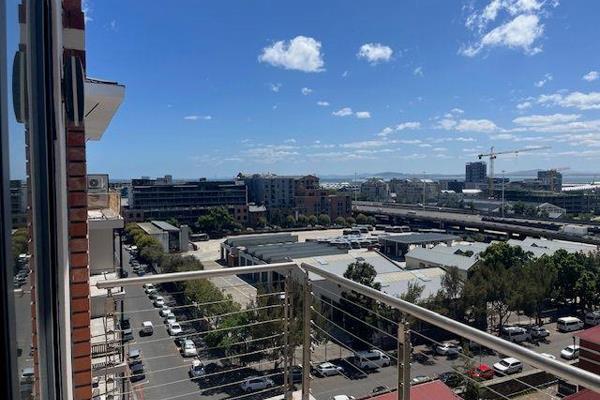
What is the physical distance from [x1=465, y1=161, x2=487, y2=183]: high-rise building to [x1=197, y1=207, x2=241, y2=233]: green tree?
65765 millimetres

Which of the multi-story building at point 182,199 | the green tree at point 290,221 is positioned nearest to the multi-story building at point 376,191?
the green tree at point 290,221

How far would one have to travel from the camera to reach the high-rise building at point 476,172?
85.8 metres

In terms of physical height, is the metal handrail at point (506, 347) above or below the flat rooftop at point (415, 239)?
above

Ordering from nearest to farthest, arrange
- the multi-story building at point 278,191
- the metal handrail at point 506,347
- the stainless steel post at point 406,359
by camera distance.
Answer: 1. the metal handrail at point 506,347
2. the stainless steel post at point 406,359
3. the multi-story building at point 278,191

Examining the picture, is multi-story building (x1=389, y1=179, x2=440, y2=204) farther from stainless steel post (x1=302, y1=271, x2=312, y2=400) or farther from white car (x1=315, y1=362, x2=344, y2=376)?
stainless steel post (x1=302, y1=271, x2=312, y2=400)

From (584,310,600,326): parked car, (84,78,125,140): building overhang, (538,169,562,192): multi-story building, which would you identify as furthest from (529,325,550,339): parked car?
(538,169,562,192): multi-story building

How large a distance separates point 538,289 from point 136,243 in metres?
16.5

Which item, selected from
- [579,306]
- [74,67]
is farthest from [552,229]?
[74,67]

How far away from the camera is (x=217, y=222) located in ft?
103

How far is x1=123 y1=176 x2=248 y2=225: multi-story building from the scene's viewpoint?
107ft

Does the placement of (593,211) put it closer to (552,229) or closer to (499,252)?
(552,229)

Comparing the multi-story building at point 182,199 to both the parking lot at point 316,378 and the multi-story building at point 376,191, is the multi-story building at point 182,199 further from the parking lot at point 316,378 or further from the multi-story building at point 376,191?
the multi-story building at point 376,191

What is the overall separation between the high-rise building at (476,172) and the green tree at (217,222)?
65.8m

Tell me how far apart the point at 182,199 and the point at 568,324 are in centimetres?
2816
